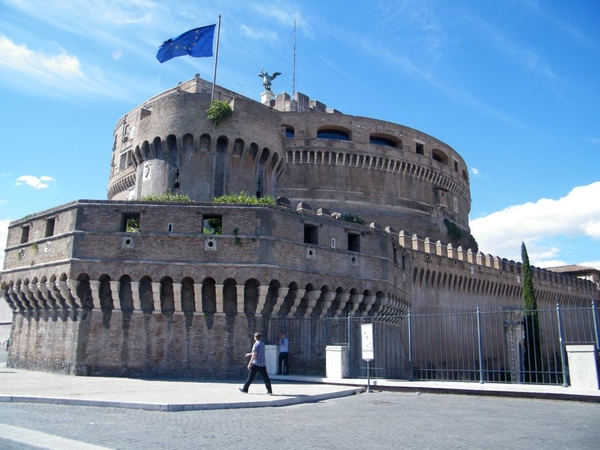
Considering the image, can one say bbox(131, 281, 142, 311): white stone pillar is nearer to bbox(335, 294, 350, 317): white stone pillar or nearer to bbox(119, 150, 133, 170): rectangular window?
bbox(335, 294, 350, 317): white stone pillar

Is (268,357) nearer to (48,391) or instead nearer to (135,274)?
(135,274)

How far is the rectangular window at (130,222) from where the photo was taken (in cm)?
1722

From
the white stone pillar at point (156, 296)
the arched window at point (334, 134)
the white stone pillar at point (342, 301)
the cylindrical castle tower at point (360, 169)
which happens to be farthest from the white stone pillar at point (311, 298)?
the arched window at point (334, 134)

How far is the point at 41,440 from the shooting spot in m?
6.67

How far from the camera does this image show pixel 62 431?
7.52m

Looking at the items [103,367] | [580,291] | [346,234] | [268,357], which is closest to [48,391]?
[103,367]

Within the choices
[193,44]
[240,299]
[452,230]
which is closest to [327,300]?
[240,299]

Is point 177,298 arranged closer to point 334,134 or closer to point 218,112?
point 218,112

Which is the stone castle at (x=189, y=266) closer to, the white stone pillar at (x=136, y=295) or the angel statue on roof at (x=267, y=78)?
the white stone pillar at (x=136, y=295)

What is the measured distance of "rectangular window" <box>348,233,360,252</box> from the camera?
2000 cm

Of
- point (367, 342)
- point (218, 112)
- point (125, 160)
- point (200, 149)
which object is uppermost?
point (125, 160)

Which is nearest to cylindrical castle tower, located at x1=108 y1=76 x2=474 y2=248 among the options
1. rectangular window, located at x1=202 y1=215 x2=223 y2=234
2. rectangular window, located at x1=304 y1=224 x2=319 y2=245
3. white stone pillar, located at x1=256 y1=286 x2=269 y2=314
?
rectangular window, located at x1=304 y1=224 x2=319 y2=245

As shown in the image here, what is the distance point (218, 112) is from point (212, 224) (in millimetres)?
5186

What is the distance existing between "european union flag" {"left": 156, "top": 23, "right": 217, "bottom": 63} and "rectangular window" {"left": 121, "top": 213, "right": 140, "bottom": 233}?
7.27m
